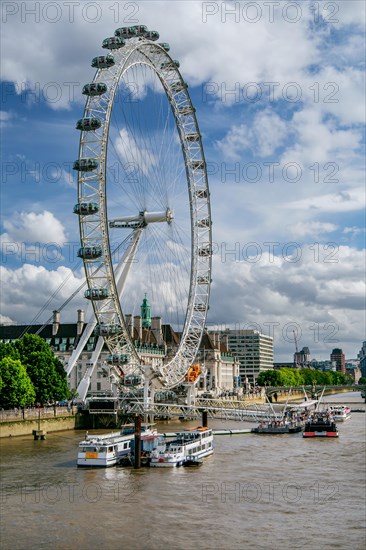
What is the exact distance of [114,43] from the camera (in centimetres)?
5022

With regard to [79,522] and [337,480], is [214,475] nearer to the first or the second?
[337,480]

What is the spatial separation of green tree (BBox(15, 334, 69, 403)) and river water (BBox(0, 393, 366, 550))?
50.8ft

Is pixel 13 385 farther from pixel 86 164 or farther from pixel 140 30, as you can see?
pixel 140 30

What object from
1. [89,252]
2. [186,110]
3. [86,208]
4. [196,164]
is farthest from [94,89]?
[196,164]

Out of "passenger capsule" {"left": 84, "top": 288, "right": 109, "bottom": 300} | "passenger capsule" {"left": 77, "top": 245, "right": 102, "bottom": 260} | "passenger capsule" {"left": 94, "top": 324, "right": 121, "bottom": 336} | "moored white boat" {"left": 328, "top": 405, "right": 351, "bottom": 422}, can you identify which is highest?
"passenger capsule" {"left": 77, "top": 245, "right": 102, "bottom": 260}

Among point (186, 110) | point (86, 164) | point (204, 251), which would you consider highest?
point (186, 110)

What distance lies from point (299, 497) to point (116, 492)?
734 cm

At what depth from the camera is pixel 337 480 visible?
33.8 metres

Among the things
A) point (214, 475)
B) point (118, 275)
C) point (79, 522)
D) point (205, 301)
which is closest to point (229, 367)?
point (205, 301)

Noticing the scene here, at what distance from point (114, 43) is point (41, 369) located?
83.8ft

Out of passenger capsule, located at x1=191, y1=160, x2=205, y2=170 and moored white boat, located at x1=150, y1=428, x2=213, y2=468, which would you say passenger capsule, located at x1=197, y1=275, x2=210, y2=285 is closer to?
passenger capsule, located at x1=191, y1=160, x2=205, y2=170

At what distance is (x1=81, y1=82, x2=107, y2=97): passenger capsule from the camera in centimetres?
4872

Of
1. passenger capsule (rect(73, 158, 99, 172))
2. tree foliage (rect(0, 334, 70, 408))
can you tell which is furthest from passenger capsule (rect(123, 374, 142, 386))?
passenger capsule (rect(73, 158, 99, 172))

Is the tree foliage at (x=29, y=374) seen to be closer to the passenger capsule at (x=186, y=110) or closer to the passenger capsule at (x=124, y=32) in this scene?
the passenger capsule at (x=186, y=110)
